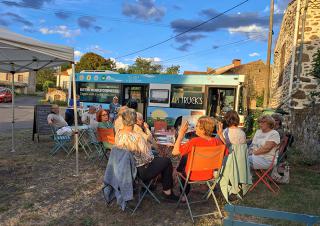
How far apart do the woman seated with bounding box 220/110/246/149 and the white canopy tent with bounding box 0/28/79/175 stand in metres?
2.62

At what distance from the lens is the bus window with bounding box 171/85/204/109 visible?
12.1 m

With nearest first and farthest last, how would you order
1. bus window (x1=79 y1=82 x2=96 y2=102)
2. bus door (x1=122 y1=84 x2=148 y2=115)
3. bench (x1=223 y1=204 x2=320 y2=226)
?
1. bench (x1=223 y1=204 x2=320 y2=226)
2. bus door (x1=122 y1=84 x2=148 y2=115)
3. bus window (x1=79 y1=82 x2=96 y2=102)

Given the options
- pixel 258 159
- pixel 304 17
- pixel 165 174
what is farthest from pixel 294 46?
pixel 165 174

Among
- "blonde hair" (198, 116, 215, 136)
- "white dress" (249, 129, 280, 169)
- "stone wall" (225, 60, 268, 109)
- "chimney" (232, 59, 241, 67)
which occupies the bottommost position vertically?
"white dress" (249, 129, 280, 169)

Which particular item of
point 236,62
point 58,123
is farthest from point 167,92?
point 236,62

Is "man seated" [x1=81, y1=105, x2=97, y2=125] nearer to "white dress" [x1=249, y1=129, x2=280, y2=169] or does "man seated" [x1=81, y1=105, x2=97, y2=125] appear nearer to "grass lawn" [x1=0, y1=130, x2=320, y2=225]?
"grass lawn" [x1=0, y1=130, x2=320, y2=225]

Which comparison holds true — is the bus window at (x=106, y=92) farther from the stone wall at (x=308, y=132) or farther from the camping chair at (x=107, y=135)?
the camping chair at (x=107, y=135)

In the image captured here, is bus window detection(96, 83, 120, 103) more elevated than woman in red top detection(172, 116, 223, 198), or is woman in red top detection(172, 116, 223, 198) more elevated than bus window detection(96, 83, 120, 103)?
bus window detection(96, 83, 120, 103)

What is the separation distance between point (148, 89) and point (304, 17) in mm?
6564

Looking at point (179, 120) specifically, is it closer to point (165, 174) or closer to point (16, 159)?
point (16, 159)

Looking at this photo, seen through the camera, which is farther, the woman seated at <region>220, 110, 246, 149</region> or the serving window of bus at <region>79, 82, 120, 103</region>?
the serving window of bus at <region>79, 82, 120, 103</region>

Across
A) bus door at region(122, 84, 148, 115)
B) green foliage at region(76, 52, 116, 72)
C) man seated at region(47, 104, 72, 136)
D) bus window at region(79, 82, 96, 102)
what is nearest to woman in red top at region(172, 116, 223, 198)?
man seated at region(47, 104, 72, 136)

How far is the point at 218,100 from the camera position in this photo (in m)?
12.0

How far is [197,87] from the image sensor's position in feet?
40.0
